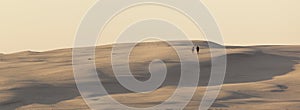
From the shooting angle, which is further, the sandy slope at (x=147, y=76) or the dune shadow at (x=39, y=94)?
the dune shadow at (x=39, y=94)

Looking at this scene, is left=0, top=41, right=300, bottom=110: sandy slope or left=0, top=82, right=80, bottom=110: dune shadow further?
left=0, top=82, right=80, bottom=110: dune shadow

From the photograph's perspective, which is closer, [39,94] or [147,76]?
[39,94]

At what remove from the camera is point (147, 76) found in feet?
176

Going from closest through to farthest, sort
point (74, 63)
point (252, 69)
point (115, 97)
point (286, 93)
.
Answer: point (115, 97) → point (286, 93) → point (252, 69) → point (74, 63)

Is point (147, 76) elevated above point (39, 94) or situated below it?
above

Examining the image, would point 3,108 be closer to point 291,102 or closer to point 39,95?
point 39,95

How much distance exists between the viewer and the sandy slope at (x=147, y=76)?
132 feet

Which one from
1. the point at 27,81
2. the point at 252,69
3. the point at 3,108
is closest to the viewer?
the point at 3,108

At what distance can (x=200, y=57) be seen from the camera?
62594 mm

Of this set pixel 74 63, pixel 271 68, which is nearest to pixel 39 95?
pixel 74 63

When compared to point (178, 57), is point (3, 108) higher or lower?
lower

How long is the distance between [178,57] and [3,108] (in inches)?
1059

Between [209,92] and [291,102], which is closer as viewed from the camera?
[291,102]

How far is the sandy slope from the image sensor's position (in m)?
40.2
